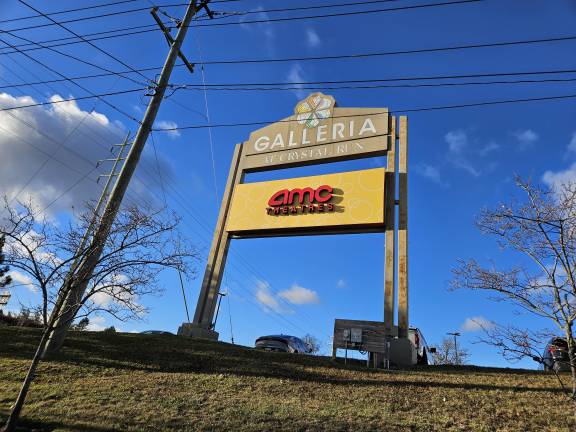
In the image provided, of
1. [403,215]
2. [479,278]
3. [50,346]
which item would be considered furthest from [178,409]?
[403,215]

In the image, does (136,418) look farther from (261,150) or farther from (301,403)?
(261,150)

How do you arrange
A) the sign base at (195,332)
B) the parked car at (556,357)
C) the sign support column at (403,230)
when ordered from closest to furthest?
the parked car at (556,357), the sign support column at (403,230), the sign base at (195,332)

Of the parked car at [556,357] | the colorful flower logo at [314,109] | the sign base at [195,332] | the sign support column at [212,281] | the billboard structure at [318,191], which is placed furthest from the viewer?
the colorful flower logo at [314,109]

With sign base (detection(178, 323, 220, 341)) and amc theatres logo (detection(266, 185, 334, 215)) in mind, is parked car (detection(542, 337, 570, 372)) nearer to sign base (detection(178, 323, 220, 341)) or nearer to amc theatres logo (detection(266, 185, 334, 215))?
amc theatres logo (detection(266, 185, 334, 215))

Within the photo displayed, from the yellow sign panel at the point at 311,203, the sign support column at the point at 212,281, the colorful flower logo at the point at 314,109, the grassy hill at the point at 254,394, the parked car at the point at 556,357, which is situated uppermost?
the colorful flower logo at the point at 314,109

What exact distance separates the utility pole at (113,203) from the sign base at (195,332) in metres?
5.81

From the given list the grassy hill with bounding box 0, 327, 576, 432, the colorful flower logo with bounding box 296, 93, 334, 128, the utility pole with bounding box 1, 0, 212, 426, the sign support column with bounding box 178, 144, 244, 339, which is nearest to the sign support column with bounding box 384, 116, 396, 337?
the grassy hill with bounding box 0, 327, 576, 432

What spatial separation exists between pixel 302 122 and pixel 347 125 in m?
2.36

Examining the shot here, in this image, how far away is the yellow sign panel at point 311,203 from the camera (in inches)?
567

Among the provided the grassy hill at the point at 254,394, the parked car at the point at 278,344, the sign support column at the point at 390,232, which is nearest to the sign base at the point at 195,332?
the parked car at the point at 278,344

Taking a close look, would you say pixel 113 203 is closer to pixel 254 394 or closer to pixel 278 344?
pixel 254 394

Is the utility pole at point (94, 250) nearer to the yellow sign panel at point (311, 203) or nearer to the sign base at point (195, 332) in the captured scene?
the sign base at point (195, 332)

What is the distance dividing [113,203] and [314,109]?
1127cm

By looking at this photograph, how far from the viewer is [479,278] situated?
28.7ft
